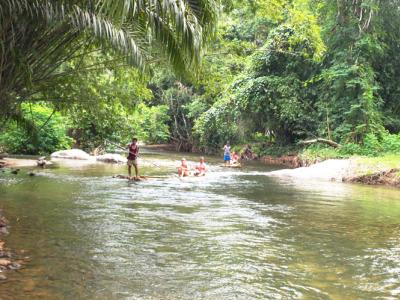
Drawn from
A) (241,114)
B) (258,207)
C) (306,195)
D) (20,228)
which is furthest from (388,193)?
(241,114)

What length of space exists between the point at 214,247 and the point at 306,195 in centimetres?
805

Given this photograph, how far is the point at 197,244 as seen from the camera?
26.3ft

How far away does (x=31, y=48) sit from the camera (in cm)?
917

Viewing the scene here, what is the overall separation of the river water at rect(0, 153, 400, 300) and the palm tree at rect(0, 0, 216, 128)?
9.64ft

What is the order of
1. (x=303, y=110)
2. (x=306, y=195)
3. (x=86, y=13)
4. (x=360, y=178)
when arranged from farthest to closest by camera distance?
1. (x=303, y=110)
2. (x=360, y=178)
3. (x=306, y=195)
4. (x=86, y=13)

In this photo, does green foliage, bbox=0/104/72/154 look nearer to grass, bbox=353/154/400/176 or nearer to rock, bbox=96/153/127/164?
rock, bbox=96/153/127/164

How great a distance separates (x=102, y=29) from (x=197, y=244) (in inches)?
157

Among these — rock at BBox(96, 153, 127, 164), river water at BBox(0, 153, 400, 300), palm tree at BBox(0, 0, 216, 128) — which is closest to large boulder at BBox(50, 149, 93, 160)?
rock at BBox(96, 153, 127, 164)

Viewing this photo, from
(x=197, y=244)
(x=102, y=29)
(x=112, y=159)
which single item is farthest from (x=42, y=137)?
(x=197, y=244)

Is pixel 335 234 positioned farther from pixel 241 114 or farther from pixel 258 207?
pixel 241 114

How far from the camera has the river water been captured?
19.1ft

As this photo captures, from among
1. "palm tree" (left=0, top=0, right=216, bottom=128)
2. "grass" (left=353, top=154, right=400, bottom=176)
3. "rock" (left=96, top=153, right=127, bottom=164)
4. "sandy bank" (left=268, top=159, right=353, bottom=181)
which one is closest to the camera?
"palm tree" (left=0, top=0, right=216, bottom=128)

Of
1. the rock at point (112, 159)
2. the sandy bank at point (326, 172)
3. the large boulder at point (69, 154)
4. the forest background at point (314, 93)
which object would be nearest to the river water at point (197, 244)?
the sandy bank at point (326, 172)

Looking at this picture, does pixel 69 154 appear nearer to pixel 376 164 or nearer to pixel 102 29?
pixel 376 164
